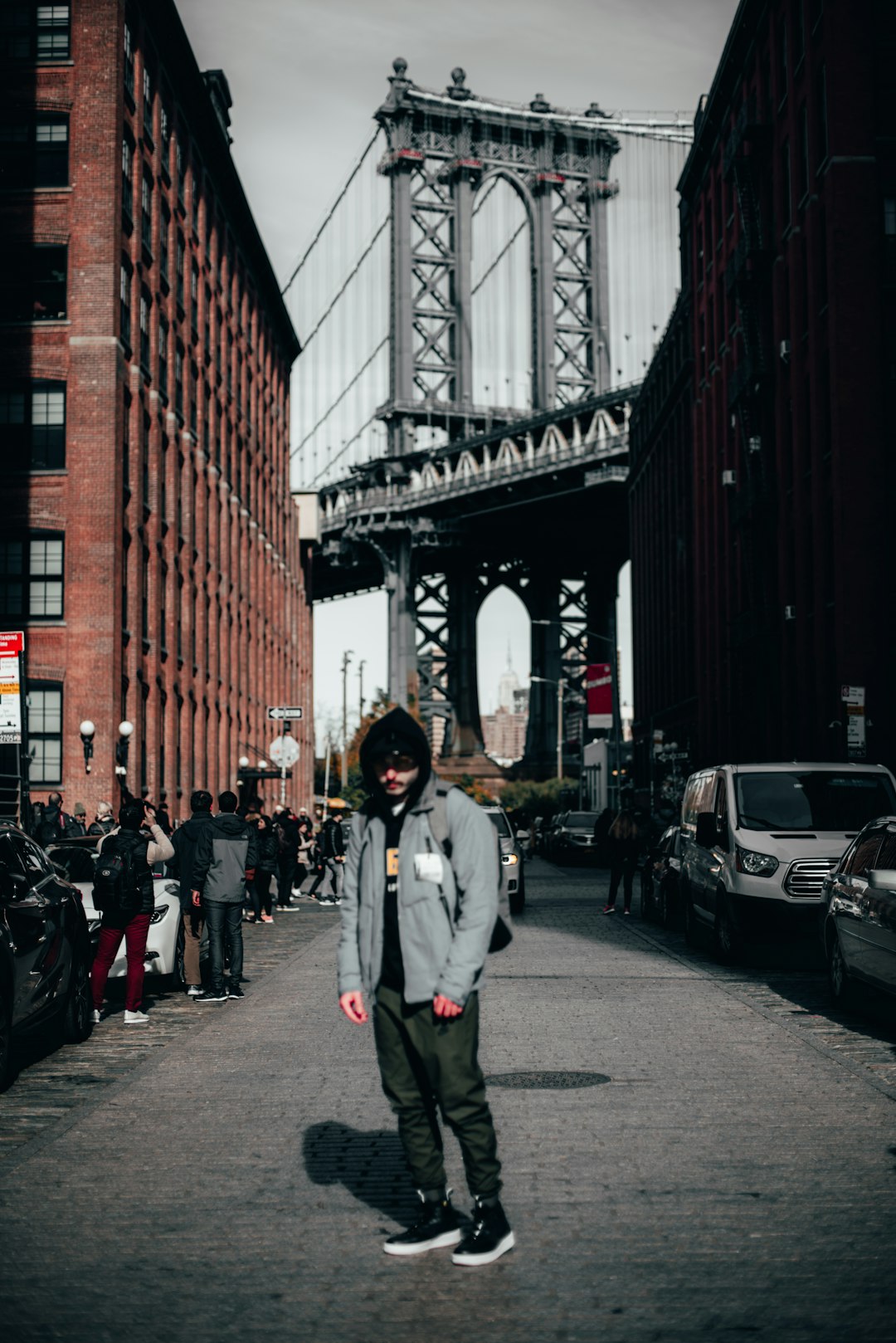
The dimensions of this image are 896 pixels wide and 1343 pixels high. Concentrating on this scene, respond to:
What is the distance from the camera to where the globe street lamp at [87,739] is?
32.9 metres

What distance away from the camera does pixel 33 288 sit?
127 ft

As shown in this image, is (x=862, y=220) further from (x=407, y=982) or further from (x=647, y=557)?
(x=647, y=557)

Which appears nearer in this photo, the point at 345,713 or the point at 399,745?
the point at 399,745

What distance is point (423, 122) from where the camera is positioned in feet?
367

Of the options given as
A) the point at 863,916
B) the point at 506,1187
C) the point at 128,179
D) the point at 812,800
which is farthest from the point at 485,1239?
the point at 128,179

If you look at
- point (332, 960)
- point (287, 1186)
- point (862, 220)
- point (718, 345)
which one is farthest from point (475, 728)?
point (287, 1186)

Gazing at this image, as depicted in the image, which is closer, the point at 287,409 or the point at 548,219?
the point at 287,409

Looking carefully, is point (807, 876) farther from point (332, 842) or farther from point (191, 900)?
point (332, 842)

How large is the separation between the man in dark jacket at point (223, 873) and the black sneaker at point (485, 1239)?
7.75 meters

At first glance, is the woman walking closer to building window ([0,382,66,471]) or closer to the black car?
the black car

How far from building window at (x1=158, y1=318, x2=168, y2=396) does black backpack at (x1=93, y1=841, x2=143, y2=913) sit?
113ft

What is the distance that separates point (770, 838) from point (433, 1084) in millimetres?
11549

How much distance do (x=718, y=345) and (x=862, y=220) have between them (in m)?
18.5

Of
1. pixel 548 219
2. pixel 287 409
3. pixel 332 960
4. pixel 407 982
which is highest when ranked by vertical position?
pixel 548 219
